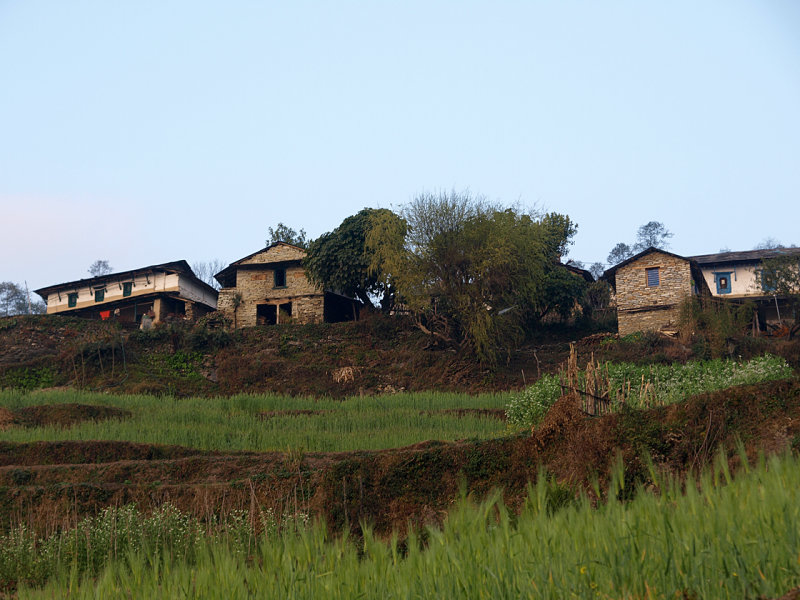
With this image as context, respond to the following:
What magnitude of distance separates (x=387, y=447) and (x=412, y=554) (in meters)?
12.4

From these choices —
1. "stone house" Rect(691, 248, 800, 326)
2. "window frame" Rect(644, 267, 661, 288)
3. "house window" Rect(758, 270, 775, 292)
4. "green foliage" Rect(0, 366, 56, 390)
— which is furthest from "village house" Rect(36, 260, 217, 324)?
"house window" Rect(758, 270, 775, 292)

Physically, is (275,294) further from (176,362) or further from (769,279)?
(769,279)

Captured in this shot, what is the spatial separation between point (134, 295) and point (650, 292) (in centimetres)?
3514

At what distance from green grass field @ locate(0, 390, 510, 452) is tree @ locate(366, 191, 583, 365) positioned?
820 centimetres

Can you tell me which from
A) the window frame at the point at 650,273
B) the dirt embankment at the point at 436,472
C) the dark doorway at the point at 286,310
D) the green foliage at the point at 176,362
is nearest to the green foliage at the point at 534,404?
the dirt embankment at the point at 436,472

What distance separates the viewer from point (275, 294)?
4866cm

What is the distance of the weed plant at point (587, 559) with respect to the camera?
14.3 feet

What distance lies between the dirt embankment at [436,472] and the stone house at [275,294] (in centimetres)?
3137

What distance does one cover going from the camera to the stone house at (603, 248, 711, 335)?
41.2 m

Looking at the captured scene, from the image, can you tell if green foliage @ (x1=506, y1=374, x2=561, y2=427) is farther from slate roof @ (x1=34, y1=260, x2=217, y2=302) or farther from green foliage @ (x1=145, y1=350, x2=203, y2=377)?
slate roof @ (x1=34, y1=260, x2=217, y2=302)

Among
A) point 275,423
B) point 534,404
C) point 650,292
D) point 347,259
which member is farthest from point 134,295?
point 534,404

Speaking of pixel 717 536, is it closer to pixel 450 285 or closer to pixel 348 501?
pixel 348 501

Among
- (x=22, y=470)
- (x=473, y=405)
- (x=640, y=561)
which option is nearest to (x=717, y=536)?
(x=640, y=561)

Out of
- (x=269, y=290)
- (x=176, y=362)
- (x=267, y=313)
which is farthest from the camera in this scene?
(x=267, y=313)
